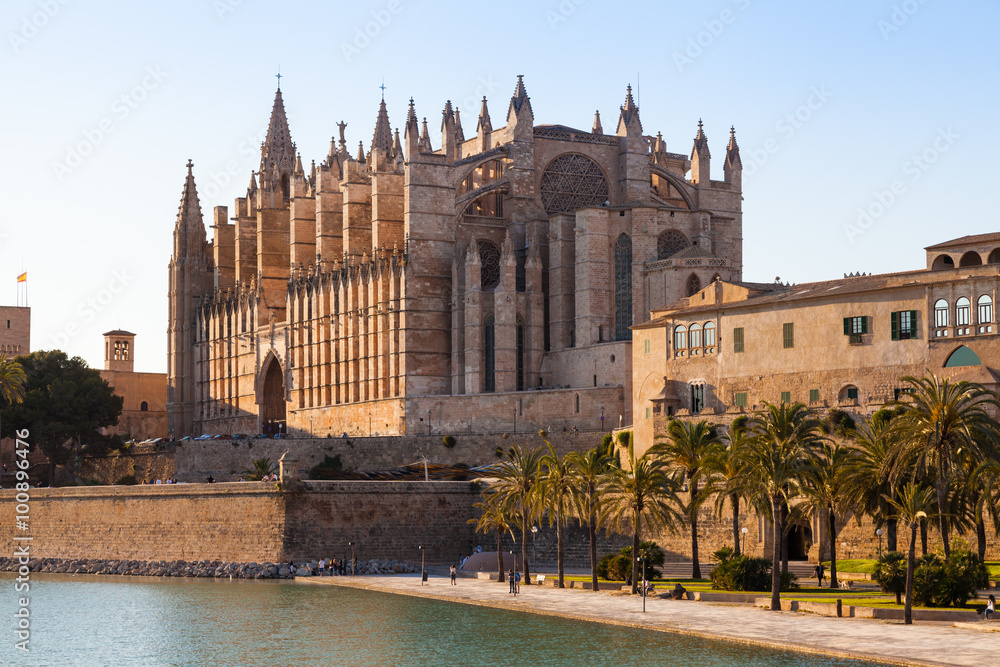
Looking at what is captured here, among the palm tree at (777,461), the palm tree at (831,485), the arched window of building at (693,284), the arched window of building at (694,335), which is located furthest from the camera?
the arched window of building at (693,284)

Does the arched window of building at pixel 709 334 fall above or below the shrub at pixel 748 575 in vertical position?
above

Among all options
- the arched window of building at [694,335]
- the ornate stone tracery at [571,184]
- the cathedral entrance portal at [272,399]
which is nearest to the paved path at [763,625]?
the arched window of building at [694,335]

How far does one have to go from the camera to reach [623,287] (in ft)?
221

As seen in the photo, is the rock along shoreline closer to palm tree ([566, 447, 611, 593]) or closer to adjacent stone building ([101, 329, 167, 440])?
palm tree ([566, 447, 611, 593])

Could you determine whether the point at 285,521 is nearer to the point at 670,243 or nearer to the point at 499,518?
the point at 499,518

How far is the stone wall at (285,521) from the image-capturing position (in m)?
54.7

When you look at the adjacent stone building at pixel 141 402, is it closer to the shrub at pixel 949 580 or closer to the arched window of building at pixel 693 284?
the arched window of building at pixel 693 284

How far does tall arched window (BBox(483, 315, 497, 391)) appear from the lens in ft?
224

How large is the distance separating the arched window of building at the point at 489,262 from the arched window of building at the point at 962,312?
3018 cm

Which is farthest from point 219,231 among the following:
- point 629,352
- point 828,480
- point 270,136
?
point 828,480

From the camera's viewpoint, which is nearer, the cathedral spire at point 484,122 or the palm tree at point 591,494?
the palm tree at point 591,494

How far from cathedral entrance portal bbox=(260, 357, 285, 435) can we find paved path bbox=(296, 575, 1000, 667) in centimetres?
4010

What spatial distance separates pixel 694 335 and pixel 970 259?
32.7ft

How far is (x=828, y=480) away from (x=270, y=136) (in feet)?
204
